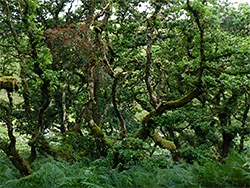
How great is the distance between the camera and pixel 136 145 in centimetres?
627

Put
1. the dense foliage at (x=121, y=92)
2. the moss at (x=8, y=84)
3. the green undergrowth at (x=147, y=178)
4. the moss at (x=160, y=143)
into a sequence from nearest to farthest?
the moss at (x=8, y=84) < the green undergrowth at (x=147, y=178) < the dense foliage at (x=121, y=92) < the moss at (x=160, y=143)

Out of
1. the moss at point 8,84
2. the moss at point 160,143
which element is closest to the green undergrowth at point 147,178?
the moss at point 160,143

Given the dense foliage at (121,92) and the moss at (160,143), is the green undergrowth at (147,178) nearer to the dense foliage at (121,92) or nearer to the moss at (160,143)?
the dense foliage at (121,92)

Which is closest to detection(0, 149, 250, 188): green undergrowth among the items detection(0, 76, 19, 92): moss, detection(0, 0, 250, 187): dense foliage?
detection(0, 0, 250, 187): dense foliage

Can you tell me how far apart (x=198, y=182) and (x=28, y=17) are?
663 cm

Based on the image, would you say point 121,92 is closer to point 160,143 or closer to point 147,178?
point 160,143

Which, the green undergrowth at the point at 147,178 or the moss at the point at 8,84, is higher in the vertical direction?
the moss at the point at 8,84

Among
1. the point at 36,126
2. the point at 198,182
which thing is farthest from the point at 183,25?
the point at 36,126

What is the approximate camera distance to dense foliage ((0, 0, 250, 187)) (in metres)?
5.32

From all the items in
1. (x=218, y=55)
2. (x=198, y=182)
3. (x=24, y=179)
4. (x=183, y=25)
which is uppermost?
(x=183, y=25)

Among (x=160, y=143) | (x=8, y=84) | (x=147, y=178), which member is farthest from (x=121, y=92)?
(x=8, y=84)

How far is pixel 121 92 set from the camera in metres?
9.79

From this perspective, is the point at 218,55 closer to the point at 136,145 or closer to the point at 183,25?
the point at 183,25

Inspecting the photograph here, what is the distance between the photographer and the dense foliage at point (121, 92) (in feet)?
17.5
